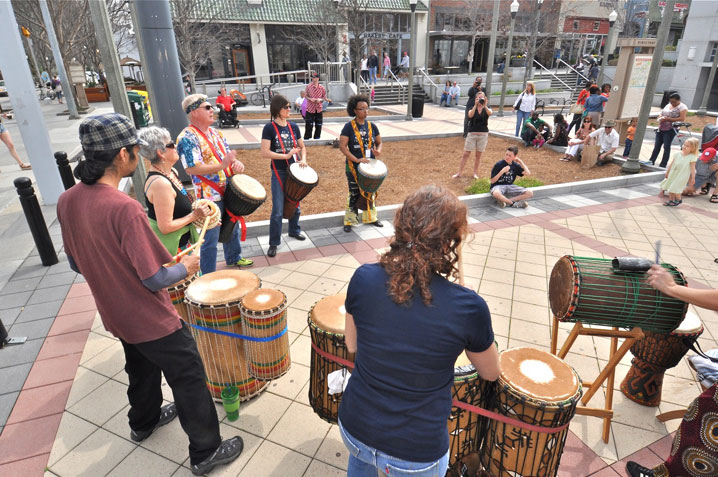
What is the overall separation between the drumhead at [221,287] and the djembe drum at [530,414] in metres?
1.63

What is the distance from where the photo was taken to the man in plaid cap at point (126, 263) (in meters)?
1.85

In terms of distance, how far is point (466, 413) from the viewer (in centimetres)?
206

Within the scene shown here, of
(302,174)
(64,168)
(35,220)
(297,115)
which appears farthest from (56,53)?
(302,174)

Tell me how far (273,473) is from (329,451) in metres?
0.37

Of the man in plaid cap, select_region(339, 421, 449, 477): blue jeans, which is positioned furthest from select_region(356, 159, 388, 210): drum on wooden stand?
select_region(339, 421, 449, 477): blue jeans

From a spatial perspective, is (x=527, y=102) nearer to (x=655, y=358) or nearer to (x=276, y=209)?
(x=276, y=209)

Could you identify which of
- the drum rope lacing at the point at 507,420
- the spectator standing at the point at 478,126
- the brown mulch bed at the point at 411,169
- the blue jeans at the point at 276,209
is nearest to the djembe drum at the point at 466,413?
the drum rope lacing at the point at 507,420

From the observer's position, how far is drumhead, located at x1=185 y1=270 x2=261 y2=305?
2.53 metres

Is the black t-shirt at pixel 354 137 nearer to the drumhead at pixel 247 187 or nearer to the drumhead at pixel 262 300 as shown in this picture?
the drumhead at pixel 247 187

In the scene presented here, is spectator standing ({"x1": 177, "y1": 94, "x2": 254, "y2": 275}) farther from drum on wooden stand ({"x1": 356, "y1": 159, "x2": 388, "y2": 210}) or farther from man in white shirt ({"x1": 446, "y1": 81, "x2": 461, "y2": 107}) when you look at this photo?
man in white shirt ({"x1": 446, "y1": 81, "x2": 461, "y2": 107})

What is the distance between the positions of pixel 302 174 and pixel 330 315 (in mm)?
2846

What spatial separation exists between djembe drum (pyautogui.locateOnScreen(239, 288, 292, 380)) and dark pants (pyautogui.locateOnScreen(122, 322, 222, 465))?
344 mm

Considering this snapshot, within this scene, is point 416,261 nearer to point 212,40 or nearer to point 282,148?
point 282,148

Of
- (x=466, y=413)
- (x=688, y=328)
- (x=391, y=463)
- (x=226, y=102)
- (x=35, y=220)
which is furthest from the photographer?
(x=226, y=102)
